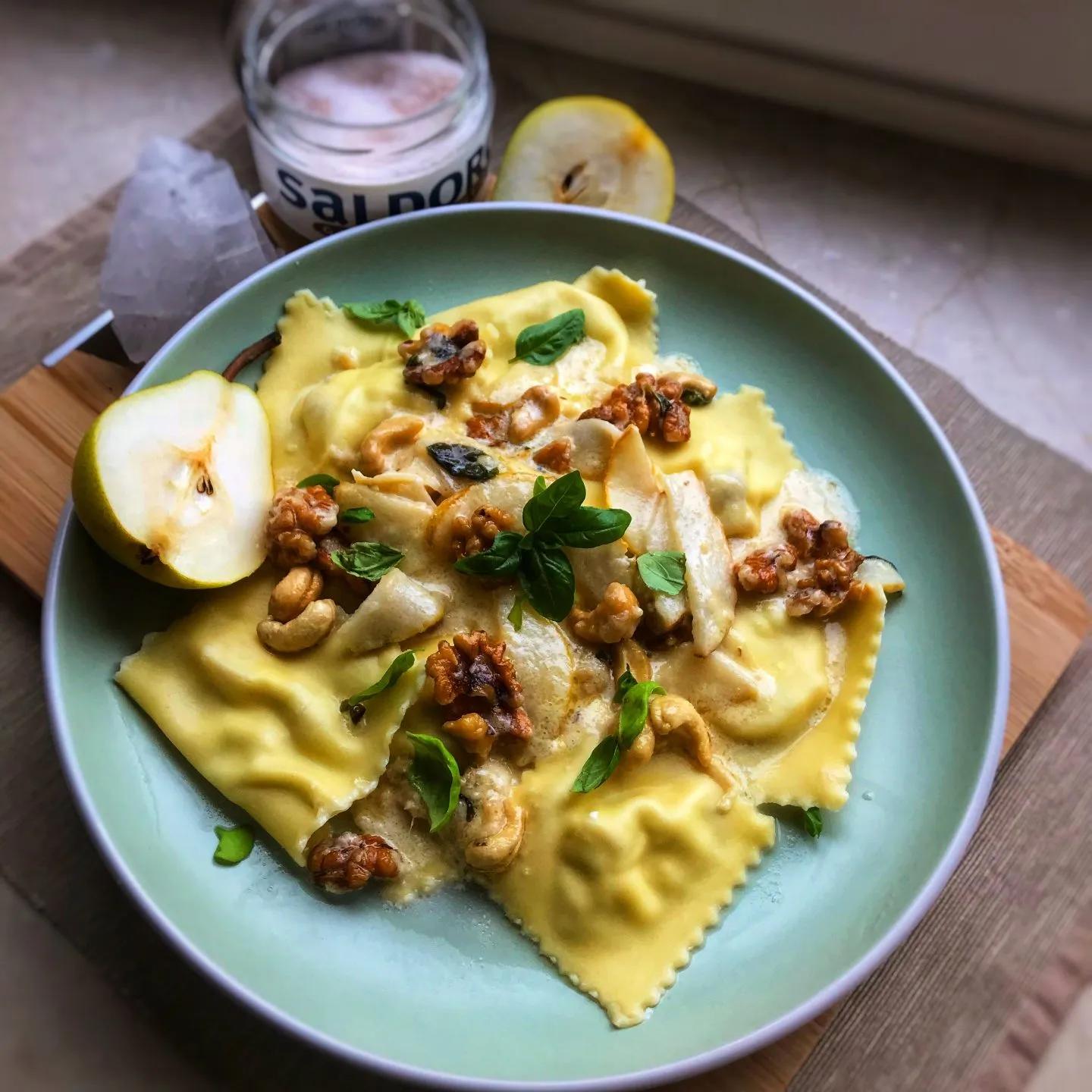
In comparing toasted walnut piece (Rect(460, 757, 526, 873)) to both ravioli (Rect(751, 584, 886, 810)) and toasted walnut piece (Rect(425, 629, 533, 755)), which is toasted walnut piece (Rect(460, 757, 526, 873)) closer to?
toasted walnut piece (Rect(425, 629, 533, 755))

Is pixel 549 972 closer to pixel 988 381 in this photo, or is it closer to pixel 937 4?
pixel 988 381

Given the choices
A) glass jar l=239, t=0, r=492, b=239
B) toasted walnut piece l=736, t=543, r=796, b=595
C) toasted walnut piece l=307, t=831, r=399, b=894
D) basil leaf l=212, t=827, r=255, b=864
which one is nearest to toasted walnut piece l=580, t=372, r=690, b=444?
toasted walnut piece l=736, t=543, r=796, b=595

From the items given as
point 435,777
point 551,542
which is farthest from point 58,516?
point 551,542

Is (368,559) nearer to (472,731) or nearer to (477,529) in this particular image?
(477,529)

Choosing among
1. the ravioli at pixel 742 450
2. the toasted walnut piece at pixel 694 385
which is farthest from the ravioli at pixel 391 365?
the ravioli at pixel 742 450

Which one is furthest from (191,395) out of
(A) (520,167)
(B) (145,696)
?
(A) (520,167)
